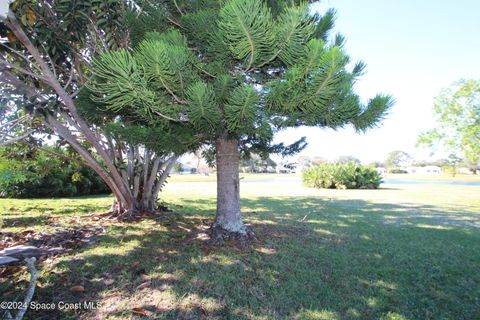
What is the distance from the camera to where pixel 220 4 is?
325 cm

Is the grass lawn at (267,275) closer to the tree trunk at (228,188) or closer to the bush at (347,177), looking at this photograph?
the tree trunk at (228,188)

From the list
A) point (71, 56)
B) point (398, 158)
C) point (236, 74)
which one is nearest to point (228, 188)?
point (236, 74)

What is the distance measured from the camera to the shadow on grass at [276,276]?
Answer: 93.7 inches

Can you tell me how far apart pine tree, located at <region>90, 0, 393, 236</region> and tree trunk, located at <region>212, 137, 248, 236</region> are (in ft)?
1.26

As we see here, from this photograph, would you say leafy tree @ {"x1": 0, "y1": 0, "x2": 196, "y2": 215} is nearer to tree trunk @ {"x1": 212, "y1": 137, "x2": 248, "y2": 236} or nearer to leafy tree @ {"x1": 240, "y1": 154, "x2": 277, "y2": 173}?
tree trunk @ {"x1": 212, "y1": 137, "x2": 248, "y2": 236}

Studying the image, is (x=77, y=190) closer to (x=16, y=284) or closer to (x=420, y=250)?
(x=16, y=284)

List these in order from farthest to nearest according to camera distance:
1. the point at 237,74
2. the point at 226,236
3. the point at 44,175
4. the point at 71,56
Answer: the point at 44,175
the point at 71,56
the point at 226,236
the point at 237,74

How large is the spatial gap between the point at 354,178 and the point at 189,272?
1678 centimetres

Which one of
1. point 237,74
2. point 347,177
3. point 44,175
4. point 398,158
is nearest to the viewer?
point 237,74

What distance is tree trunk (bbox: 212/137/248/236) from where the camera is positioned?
4.14 m

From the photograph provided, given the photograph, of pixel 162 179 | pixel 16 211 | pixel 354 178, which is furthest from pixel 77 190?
pixel 354 178

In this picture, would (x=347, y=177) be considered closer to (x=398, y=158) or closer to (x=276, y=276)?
(x=276, y=276)

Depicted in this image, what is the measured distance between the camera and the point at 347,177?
1759 centimetres

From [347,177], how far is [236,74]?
16243 millimetres
